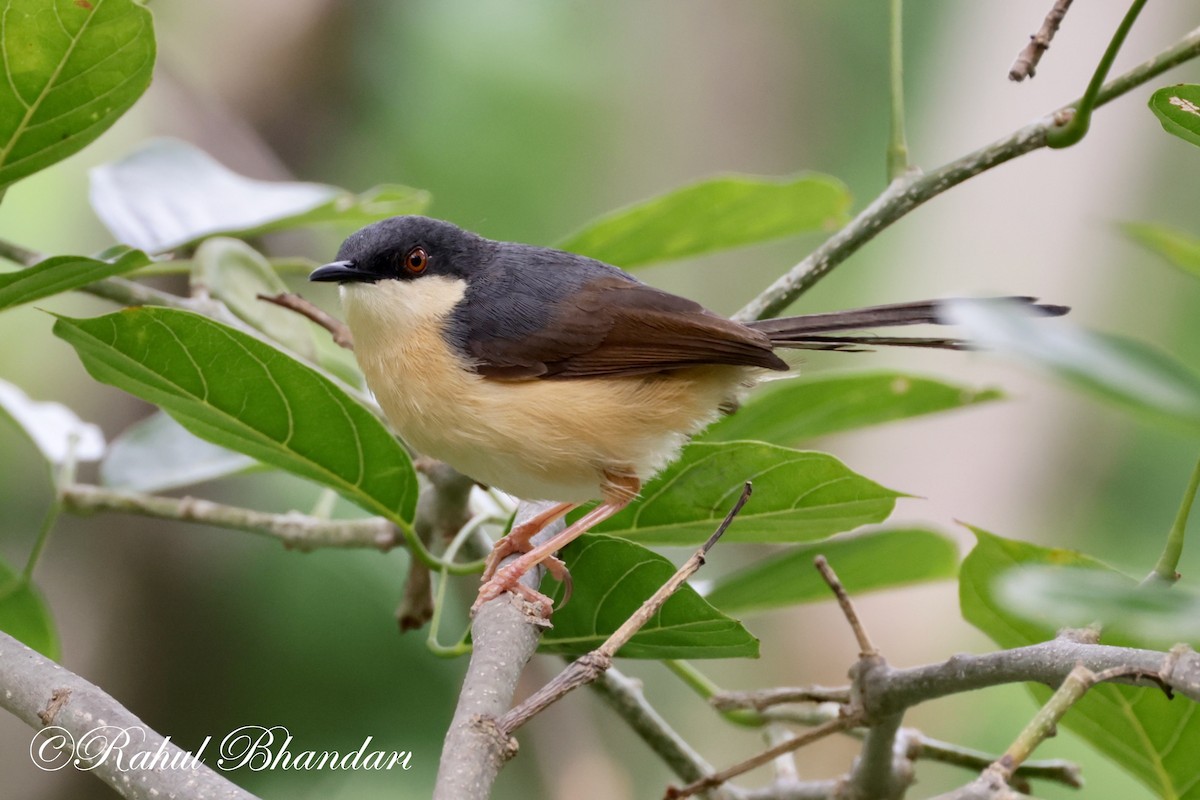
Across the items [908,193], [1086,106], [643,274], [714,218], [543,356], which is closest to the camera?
[1086,106]

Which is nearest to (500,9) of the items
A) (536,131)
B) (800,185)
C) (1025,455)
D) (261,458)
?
(536,131)

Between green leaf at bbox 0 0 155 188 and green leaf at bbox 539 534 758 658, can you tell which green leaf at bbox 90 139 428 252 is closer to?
green leaf at bbox 0 0 155 188

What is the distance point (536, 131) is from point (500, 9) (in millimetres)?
762

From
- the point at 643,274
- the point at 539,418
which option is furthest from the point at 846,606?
the point at 643,274

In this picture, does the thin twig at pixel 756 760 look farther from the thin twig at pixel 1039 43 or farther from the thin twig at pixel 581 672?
the thin twig at pixel 1039 43

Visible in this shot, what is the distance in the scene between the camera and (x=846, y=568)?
8.39 feet

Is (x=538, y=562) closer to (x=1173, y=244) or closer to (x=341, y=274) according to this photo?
(x=341, y=274)

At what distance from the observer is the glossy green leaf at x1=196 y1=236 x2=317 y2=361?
2613 millimetres

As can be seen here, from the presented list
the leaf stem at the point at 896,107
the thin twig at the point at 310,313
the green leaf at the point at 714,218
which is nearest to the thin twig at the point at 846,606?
the leaf stem at the point at 896,107

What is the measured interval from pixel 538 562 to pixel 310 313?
80 cm

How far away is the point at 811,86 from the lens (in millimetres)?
7930

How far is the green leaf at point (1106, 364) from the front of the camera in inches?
30.7

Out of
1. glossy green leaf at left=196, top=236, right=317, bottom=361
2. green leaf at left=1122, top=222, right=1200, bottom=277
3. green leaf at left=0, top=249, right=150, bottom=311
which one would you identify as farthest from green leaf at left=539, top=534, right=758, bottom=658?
glossy green leaf at left=196, top=236, right=317, bottom=361

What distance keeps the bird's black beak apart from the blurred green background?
1.22 metres
